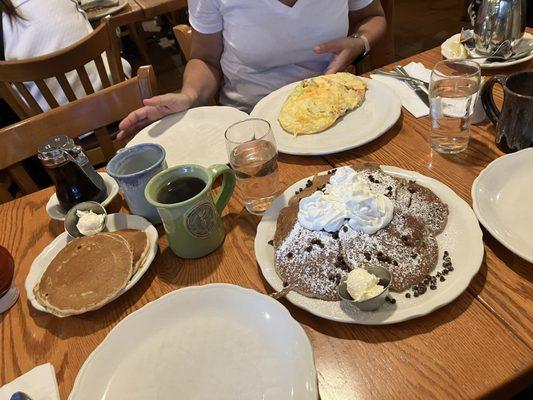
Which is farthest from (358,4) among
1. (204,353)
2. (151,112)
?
(204,353)

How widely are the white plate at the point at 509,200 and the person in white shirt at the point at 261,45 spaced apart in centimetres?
79

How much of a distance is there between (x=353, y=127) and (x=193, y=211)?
63 cm

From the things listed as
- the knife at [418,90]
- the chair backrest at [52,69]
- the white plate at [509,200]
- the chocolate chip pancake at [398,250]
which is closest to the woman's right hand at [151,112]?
the chair backrest at [52,69]

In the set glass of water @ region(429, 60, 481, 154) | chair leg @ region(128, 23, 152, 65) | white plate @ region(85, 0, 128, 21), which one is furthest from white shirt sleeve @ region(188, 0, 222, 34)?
chair leg @ region(128, 23, 152, 65)

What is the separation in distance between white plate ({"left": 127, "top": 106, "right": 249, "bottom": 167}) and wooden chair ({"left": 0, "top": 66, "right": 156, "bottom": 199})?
169 millimetres

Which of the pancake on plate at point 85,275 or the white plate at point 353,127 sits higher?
the pancake on plate at point 85,275

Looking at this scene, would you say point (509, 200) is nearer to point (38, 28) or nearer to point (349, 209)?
point (349, 209)

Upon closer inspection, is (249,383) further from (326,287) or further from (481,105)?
(481,105)

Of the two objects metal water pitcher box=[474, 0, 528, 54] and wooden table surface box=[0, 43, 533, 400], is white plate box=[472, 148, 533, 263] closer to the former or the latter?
wooden table surface box=[0, 43, 533, 400]

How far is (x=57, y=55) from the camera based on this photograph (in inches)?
74.1

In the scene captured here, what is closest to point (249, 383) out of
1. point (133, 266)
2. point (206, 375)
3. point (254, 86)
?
point (206, 375)

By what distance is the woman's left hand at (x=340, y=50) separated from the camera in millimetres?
1623

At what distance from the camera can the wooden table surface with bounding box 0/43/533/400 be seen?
0.71 metres

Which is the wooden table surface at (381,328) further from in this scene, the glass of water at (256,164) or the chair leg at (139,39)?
the chair leg at (139,39)
